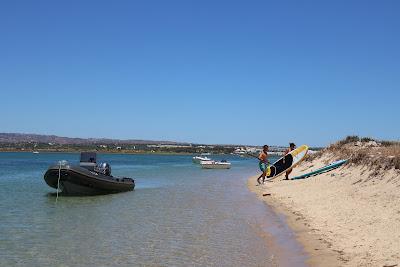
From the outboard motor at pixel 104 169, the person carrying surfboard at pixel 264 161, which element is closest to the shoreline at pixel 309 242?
the person carrying surfboard at pixel 264 161

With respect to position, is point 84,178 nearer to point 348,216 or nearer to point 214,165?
point 348,216

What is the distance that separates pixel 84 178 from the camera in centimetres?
2234

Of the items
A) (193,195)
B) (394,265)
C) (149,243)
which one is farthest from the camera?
(193,195)

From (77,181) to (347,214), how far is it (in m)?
13.5

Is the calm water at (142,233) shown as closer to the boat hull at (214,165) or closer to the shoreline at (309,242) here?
the shoreline at (309,242)

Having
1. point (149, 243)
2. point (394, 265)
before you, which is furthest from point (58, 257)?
point (394, 265)

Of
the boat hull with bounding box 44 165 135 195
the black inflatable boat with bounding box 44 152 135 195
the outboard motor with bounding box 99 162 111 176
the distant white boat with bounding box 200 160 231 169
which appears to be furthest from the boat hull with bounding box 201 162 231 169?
the boat hull with bounding box 44 165 135 195

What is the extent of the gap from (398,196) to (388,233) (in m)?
3.83

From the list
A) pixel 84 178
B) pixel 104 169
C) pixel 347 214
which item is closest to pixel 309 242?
pixel 347 214

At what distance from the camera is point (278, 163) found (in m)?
29.5

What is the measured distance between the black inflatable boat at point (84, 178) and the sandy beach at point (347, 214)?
7518 mm

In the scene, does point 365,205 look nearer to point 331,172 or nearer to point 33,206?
point 331,172

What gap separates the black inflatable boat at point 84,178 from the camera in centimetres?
2206

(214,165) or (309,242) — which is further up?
(214,165)
